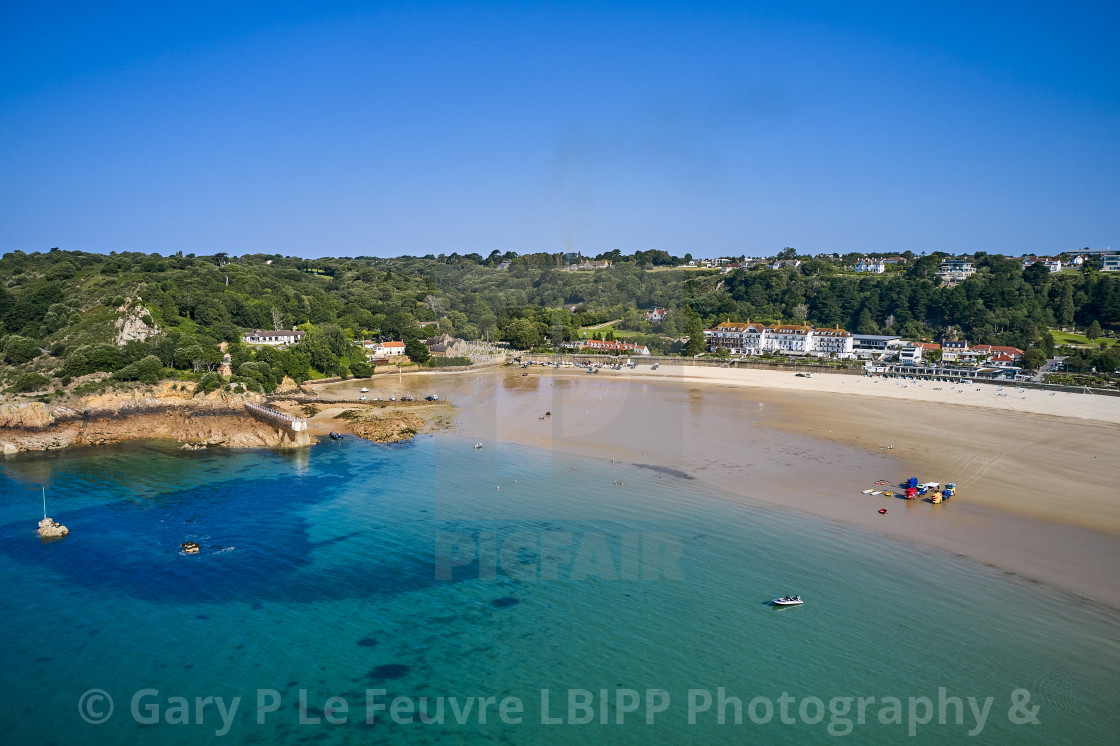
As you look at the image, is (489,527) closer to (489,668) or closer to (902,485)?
(489,668)

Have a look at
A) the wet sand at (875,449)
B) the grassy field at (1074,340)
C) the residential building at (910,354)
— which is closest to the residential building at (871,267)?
the grassy field at (1074,340)

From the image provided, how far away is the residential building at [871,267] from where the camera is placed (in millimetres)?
107125

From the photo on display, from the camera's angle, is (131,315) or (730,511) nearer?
(730,511)

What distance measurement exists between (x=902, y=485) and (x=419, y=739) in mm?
20373

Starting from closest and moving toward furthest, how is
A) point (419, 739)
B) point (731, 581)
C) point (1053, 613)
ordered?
point (419, 739) → point (1053, 613) → point (731, 581)

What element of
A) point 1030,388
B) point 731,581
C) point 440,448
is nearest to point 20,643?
point 731,581

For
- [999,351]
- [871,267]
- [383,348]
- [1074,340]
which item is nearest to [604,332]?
[383,348]

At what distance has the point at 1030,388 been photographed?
46031 mm

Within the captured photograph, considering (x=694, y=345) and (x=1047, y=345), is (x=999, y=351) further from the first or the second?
(x=694, y=345)

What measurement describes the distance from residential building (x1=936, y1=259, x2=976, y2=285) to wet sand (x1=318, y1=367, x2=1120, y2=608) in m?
55.2

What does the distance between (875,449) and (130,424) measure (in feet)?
121

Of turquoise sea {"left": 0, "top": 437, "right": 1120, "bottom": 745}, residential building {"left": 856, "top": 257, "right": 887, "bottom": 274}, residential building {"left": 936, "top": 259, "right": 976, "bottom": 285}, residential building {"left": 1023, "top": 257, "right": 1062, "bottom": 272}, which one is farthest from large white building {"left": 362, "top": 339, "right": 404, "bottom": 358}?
residential building {"left": 1023, "top": 257, "right": 1062, "bottom": 272}

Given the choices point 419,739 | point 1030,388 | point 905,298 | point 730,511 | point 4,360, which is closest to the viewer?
point 419,739

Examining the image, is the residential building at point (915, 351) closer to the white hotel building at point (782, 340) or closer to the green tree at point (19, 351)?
the white hotel building at point (782, 340)
